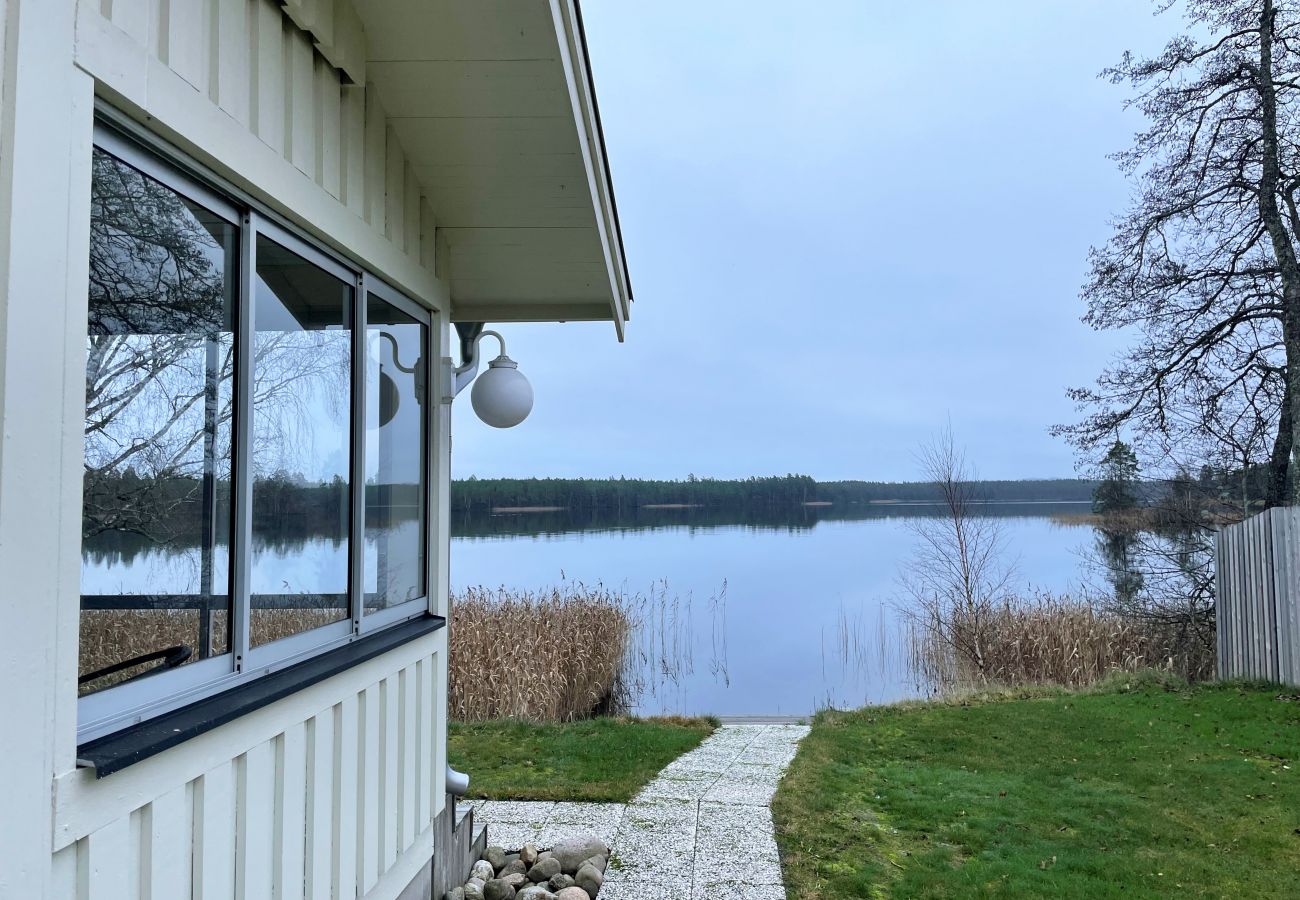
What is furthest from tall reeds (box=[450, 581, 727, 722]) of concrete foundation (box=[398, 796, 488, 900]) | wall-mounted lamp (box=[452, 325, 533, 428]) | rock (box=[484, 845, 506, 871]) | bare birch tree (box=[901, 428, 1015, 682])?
wall-mounted lamp (box=[452, 325, 533, 428])

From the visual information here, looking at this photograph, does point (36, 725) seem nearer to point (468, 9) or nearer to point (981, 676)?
point (468, 9)

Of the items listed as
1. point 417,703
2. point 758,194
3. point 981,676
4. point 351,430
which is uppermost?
point 758,194

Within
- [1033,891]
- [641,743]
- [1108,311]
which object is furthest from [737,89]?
[1033,891]

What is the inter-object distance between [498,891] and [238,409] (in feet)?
7.96

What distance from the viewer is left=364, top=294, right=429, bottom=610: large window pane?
2.66m

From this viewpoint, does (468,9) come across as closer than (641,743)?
Yes

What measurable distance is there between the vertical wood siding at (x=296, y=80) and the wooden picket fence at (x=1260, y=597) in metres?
7.24

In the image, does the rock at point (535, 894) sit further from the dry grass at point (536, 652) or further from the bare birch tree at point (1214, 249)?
the bare birch tree at point (1214, 249)

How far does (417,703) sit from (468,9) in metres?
2.14

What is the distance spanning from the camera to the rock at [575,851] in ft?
12.3

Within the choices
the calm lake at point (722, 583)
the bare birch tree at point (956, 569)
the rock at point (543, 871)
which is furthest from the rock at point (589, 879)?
the bare birch tree at point (956, 569)

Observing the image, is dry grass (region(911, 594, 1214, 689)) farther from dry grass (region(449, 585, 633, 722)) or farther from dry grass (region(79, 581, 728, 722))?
dry grass (region(449, 585, 633, 722))

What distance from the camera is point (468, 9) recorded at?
7.00ft

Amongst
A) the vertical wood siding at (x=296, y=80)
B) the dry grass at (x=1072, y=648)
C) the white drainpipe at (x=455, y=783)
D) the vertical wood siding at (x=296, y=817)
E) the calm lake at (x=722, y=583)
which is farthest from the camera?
the dry grass at (x=1072, y=648)
